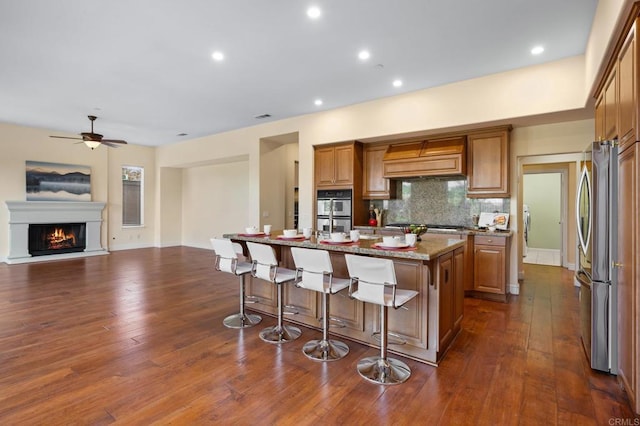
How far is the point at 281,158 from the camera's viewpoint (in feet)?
24.4

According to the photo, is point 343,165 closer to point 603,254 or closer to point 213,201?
point 603,254

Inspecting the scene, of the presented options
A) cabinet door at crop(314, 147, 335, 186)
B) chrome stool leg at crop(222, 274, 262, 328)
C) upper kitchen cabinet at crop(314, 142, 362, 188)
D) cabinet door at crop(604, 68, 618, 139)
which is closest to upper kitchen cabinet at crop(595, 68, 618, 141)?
cabinet door at crop(604, 68, 618, 139)

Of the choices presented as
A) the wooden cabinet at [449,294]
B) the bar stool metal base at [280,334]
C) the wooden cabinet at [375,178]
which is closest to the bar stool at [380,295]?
the wooden cabinet at [449,294]

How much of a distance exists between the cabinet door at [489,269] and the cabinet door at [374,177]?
69.4 inches

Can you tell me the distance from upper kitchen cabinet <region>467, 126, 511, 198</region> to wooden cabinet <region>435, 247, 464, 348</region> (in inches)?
76.2

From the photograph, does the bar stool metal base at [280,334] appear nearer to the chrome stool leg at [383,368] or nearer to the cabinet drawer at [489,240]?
the chrome stool leg at [383,368]

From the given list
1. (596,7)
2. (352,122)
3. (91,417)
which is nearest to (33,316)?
(91,417)

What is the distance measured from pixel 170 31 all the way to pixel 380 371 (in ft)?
12.2

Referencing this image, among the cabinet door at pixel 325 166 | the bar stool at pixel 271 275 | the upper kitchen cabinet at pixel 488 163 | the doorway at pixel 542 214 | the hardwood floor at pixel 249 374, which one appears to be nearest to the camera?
the hardwood floor at pixel 249 374

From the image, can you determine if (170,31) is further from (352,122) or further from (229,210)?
(229,210)

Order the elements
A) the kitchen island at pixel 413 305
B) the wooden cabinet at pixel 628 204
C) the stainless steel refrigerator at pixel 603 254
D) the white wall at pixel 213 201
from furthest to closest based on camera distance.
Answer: the white wall at pixel 213 201, the kitchen island at pixel 413 305, the stainless steel refrigerator at pixel 603 254, the wooden cabinet at pixel 628 204

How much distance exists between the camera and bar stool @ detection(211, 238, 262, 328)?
3367mm

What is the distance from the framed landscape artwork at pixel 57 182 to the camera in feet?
24.0

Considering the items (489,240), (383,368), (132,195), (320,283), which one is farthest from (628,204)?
(132,195)
